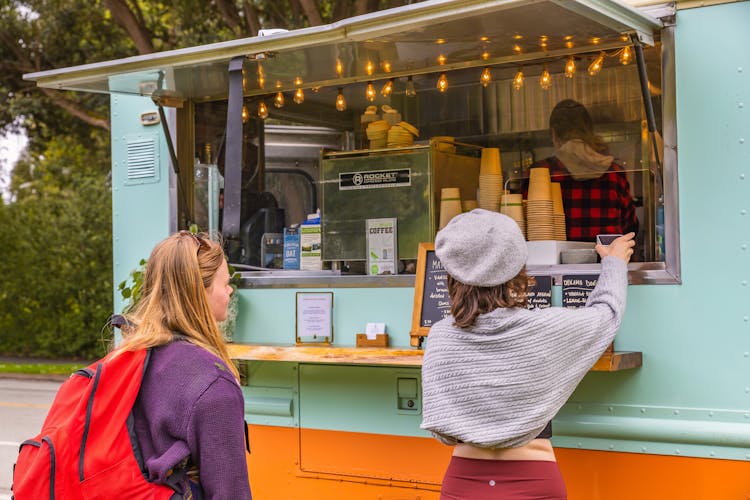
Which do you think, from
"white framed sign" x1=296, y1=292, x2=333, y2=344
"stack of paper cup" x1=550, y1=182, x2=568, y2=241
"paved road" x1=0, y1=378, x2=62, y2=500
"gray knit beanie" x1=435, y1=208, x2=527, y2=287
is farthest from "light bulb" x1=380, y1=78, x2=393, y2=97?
"paved road" x1=0, y1=378, x2=62, y2=500

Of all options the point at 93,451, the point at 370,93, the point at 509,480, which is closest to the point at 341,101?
the point at 370,93

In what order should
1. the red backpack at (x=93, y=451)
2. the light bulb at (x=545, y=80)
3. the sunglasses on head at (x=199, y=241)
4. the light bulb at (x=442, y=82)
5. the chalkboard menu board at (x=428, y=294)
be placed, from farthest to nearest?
the light bulb at (x=442, y=82), the light bulb at (x=545, y=80), the chalkboard menu board at (x=428, y=294), the sunglasses on head at (x=199, y=241), the red backpack at (x=93, y=451)

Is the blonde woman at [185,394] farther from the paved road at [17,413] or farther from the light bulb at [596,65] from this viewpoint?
the paved road at [17,413]

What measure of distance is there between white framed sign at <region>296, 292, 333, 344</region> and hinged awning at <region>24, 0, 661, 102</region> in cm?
116

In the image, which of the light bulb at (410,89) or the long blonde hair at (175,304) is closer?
the long blonde hair at (175,304)

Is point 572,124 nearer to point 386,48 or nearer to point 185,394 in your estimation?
point 386,48

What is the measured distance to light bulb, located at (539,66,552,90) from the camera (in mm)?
4770

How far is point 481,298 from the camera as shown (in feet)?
9.61

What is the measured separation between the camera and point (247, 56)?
4395 millimetres

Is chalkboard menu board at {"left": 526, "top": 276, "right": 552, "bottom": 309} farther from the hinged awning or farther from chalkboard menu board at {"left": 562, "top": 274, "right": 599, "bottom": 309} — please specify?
the hinged awning

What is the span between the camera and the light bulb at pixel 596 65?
4562 millimetres

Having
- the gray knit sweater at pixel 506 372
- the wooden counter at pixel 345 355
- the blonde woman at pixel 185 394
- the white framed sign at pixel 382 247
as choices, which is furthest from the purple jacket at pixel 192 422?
the white framed sign at pixel 382 247

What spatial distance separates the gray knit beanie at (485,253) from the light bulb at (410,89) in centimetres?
231

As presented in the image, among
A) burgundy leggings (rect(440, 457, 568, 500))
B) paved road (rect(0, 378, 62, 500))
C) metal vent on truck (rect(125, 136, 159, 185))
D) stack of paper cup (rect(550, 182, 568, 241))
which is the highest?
metal vent on truck (rect(125, 136, 159, 185))
